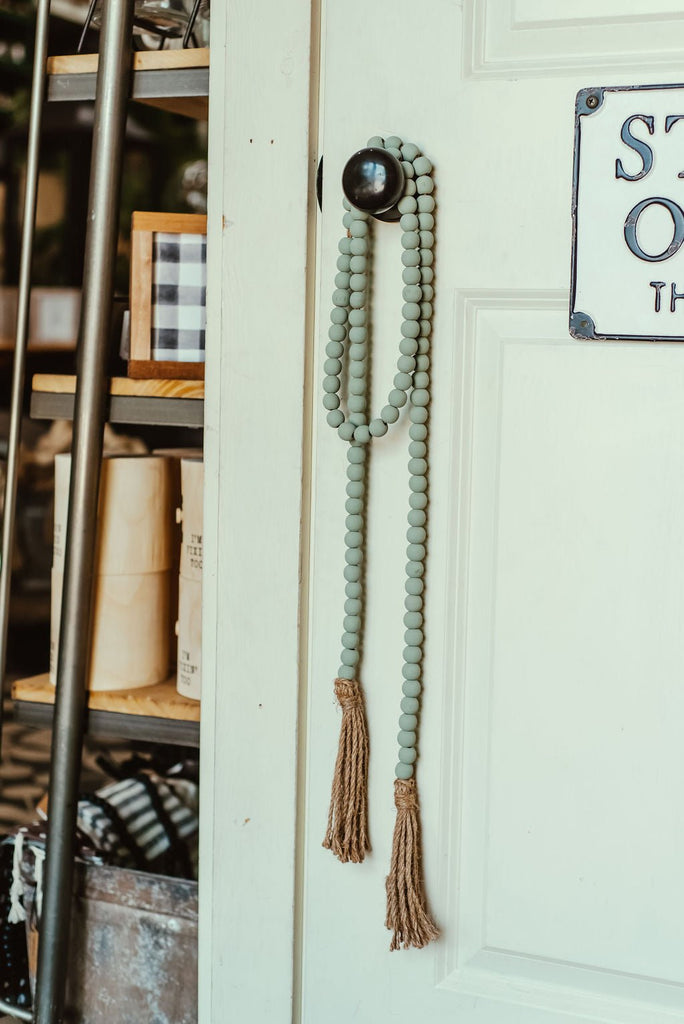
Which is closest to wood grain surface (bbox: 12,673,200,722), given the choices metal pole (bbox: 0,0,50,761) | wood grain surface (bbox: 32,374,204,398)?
metal pole (bbox: 0,0,50,761)

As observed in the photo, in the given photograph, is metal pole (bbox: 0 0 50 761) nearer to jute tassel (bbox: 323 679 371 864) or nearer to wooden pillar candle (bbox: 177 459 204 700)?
wooden pillar candle (bbox: 177 459 204 700)

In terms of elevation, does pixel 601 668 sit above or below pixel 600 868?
above

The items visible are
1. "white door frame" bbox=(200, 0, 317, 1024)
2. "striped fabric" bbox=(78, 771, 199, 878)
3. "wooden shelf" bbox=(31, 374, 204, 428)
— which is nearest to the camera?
"white door frame" bbox=(200, 0, 317, 1024)

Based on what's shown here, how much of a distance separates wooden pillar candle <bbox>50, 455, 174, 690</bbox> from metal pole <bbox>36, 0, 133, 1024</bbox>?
0.03 metres

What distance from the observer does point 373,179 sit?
0.82 meters

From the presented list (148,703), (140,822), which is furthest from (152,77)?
(140,822)

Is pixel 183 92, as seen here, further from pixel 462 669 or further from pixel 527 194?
pixel 462 669

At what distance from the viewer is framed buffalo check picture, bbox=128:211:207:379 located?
106 cm

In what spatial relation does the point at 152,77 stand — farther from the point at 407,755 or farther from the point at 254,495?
the point at 407,755

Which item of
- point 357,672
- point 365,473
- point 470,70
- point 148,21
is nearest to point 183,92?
point 148,21

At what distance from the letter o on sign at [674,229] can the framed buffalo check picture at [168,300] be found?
47cm

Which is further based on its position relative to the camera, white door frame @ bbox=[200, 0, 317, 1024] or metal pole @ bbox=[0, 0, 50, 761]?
metal pole @ bbox=[0, 0, 50, 761]

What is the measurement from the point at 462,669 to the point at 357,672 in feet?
0.33

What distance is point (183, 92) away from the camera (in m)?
0.98
